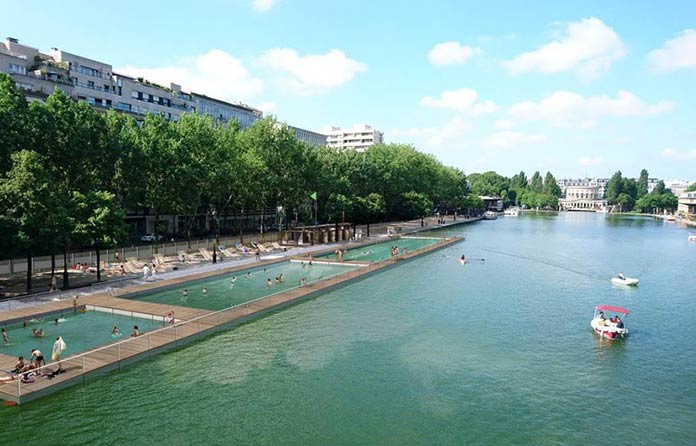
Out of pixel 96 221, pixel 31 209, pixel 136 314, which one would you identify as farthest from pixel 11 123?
pixel 136 314

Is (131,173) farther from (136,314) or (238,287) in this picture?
(136,314)

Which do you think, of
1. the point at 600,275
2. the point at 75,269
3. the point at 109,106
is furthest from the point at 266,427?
the point at 109,106

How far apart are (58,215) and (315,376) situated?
26.6 metres

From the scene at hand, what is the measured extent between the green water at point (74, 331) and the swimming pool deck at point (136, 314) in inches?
30.5

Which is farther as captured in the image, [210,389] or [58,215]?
[58,215]

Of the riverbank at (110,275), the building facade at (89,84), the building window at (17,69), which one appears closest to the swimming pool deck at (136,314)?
the riverbank at (110,275)

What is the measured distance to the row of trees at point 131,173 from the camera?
39.8 metres

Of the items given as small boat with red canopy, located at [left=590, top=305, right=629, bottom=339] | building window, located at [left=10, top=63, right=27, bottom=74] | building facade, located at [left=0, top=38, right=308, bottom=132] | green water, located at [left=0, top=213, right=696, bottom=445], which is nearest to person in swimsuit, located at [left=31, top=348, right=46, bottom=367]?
green water, located at [left=0, top=213, right=696, bottom=445]

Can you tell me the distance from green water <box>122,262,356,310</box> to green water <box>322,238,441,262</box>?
33.0 feet

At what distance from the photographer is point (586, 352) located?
112 ft

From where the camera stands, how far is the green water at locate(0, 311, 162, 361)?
2975 cm

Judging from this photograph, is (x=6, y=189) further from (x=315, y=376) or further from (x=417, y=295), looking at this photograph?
(x=417, y=295)

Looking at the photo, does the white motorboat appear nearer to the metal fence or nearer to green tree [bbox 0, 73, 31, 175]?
the metal fence

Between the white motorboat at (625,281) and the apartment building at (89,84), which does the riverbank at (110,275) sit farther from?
the white motorboat at (625,281)
